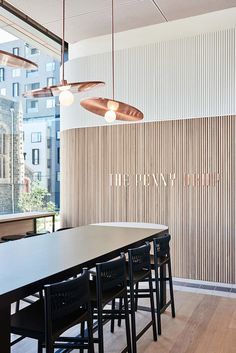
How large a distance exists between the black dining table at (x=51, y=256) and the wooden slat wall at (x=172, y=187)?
4.74 feet

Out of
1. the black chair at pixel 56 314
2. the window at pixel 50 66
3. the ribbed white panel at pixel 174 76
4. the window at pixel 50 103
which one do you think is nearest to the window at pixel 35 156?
the window at pixel 50 103

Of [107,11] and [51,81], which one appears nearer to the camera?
[107,11]

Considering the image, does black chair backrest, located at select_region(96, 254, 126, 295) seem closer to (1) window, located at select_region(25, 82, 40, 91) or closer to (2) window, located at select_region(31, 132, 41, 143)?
(2) window, located at select_region(31, 132, 41, 143)

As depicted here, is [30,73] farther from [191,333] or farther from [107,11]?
[191,333]

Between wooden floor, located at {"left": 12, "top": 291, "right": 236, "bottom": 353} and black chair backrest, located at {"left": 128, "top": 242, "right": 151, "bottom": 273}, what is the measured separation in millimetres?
681

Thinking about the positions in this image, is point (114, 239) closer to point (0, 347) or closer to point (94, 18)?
point (0, 347)

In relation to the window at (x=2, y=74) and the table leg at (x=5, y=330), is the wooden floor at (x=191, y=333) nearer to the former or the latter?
the table leg at (x=5, y=330)

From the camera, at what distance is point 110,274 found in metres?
2.43

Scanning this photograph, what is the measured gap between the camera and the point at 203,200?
16.3 ft

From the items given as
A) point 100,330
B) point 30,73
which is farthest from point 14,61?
point 30,73

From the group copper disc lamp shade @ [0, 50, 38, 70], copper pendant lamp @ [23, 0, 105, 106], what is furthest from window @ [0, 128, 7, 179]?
copper disc lamp shade @ [0, 50, 38, 70]

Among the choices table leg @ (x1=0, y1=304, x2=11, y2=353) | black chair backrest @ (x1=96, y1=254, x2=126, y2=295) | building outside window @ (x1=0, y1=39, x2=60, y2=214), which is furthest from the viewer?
building outside window @ (x1=0, y1=39, x2=60, y2=214)

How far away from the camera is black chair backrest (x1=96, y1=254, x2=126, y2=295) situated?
234 centimetres

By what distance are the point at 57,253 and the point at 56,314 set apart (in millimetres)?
754
